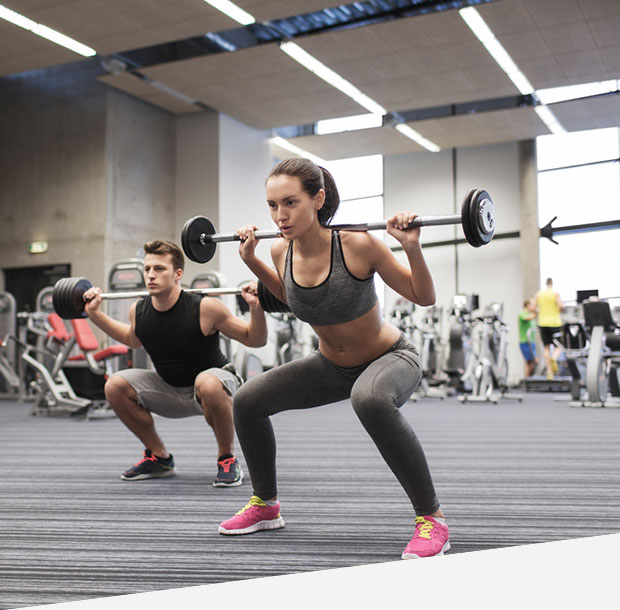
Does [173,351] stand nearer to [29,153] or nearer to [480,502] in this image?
[480,502]

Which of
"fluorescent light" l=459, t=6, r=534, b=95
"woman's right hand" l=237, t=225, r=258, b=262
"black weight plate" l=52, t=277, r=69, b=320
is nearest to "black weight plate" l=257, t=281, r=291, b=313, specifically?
"woman's right hand" l=237, t=225, r=258, b=262

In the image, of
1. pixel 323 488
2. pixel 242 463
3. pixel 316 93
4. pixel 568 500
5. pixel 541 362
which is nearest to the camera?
pixel 568 500

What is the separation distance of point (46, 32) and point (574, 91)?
7.14 meters

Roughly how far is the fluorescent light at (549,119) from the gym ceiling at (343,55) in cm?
10

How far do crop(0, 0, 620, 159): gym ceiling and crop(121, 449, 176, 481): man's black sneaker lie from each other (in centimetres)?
538

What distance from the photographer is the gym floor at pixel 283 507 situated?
5.61 ft

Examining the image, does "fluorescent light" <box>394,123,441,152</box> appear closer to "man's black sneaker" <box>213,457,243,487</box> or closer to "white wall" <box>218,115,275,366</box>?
"white wall" <box>218,115,275,366</box>

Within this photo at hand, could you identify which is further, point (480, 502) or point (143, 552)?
point (480, 502)

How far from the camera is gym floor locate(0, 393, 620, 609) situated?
5.61 feet

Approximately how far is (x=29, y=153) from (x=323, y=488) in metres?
9.07

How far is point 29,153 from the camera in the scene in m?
10.2

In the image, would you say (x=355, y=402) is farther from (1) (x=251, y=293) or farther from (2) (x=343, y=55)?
(2) (x=343, y=55)

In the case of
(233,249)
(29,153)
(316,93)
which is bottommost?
(233,249)

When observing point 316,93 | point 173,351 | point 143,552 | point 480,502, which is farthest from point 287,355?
point 143,552
